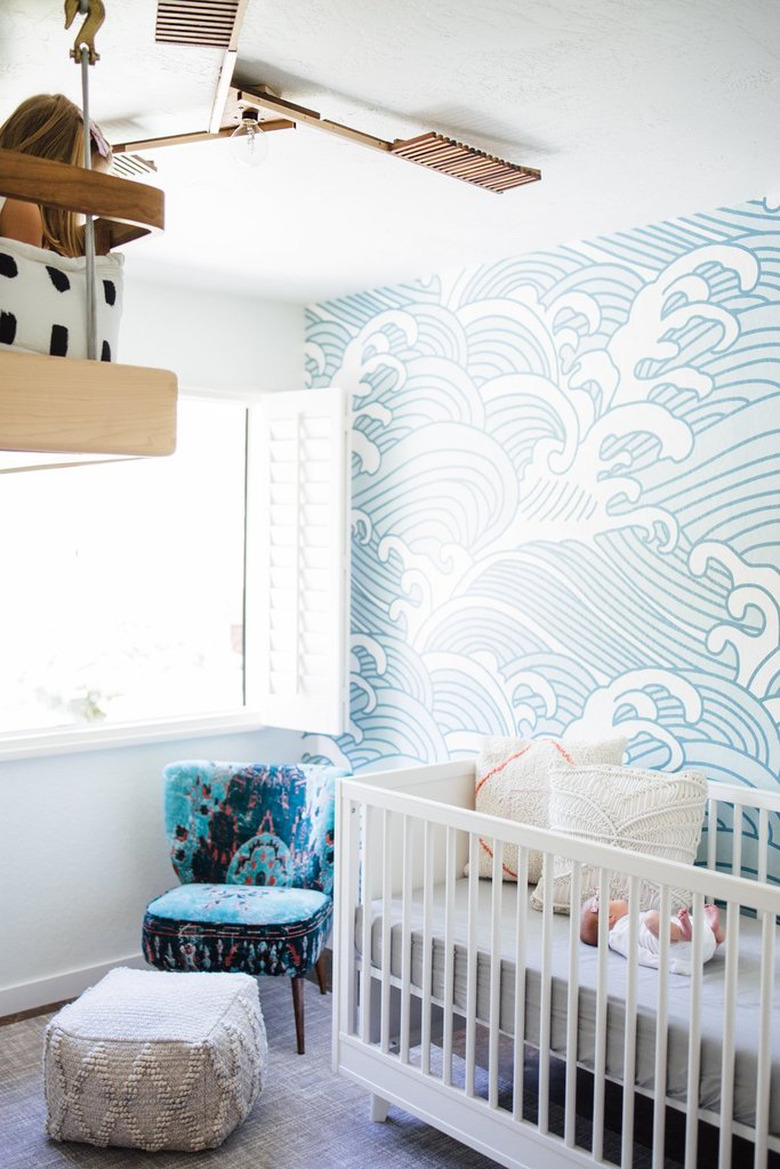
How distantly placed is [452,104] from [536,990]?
194cm

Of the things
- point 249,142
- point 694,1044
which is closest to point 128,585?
point 249,142

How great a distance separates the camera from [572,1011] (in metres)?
2.22

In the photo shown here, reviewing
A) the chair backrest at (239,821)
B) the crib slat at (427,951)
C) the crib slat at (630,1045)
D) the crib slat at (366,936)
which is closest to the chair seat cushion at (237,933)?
the chair backrest at (239,821)

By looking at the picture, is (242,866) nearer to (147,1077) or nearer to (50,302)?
(147,1077)

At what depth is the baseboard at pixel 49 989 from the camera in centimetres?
343

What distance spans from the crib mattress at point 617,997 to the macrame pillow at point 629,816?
0.15m

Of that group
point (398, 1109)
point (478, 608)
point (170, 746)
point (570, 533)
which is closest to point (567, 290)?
point (570, 533)

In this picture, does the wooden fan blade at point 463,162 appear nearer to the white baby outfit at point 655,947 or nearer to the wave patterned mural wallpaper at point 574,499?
the wave patterned mural wallpaper at point 574,499

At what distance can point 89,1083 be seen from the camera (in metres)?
2.59

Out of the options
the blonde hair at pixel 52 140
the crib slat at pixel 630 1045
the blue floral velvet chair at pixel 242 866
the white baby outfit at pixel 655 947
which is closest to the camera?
the blonde hair at pixel 52 140

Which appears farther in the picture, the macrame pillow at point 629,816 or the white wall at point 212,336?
the white wall at point 212,336

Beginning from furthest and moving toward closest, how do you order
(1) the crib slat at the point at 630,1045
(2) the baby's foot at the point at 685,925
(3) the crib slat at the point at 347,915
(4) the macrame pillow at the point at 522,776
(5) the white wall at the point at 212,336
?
(5) the white wall at the point at 212,336 < (4) the macrame pillow at the point at 522,776 < (3) the crib slat at the point at 347,915 < (2) the baby's foot at the point at 685,925 < (1) the crib slat at the point at 630,1045

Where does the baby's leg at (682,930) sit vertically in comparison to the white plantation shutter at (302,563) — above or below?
below

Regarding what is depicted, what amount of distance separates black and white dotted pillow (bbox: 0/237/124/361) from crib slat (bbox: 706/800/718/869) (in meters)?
2.08
